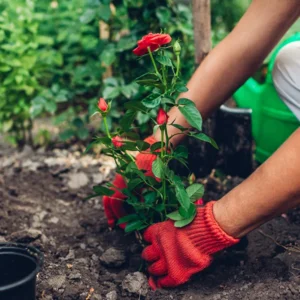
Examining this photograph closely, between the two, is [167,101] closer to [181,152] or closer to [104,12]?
[181,152]

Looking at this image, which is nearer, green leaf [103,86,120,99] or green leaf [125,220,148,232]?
green leaf [125,220,148,232]

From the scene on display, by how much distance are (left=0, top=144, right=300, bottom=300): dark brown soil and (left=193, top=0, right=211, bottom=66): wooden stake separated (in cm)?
63

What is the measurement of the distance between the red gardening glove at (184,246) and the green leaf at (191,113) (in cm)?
33

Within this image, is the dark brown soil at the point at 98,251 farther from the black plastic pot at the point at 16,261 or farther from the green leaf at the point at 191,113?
the green leaf at the point at 191,113

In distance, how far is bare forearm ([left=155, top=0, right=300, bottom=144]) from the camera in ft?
6.40

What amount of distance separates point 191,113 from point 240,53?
1.63 ft

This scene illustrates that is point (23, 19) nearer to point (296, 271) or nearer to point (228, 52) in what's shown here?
point (228, 52)

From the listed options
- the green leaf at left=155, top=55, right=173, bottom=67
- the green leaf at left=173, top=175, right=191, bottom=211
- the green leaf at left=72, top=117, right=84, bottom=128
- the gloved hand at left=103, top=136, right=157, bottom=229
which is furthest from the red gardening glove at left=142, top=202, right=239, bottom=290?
the green leaf at left=72, top=117, right=84, bottom=128

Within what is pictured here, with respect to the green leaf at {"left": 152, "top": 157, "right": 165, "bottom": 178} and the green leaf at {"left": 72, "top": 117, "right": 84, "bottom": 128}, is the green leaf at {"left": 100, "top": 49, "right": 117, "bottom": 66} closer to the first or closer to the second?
the green leaf at {"left": 72, "top": 117, "right": 84, "bottom": 128}

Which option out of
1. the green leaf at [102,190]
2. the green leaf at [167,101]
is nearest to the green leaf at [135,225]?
the green leaf at [102,190]

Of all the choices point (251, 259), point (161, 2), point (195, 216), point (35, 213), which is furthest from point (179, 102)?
point (161, 2)

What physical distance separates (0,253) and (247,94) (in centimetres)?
153

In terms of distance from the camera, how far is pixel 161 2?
9.50 ft

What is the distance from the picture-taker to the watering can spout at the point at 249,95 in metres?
2.66
